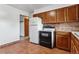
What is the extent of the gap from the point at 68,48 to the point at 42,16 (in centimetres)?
220

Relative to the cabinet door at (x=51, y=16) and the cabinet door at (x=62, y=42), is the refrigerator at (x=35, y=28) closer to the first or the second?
the cabinet door at (x=51, y=16)

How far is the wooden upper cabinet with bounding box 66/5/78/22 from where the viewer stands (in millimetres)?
3045

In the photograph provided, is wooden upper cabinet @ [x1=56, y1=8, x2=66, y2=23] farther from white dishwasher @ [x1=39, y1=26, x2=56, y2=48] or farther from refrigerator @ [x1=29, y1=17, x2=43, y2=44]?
refrigerator @ [x1=29, y1=17, x2=43, y2=44]

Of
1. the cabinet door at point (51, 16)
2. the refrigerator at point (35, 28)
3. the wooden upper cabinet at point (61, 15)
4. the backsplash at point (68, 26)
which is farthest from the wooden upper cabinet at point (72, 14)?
the refrigerator at point (35, 28)

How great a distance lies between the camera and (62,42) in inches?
133

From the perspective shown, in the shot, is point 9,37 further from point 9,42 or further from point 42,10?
point 42,10

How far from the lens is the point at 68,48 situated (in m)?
3.16

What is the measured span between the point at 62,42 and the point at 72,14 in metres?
1.19

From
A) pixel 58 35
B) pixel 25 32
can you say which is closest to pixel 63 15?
pixel 58 35

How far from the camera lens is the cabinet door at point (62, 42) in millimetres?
3203

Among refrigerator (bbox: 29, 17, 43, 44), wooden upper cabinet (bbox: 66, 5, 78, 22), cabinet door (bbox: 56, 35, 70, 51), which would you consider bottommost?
cabinet door (bbox: 56, 35, 70, 51)

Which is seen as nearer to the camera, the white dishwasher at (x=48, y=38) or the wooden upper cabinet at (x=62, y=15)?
the wooden upper cabinet at (x=62, y=15)

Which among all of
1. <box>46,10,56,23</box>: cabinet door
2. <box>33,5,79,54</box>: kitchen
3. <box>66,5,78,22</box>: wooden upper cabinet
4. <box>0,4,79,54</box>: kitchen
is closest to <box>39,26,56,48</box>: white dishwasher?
<box>0,4,79,54</box>: kitchen

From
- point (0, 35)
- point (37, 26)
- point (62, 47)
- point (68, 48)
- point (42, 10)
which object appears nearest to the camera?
point (68, 48)
